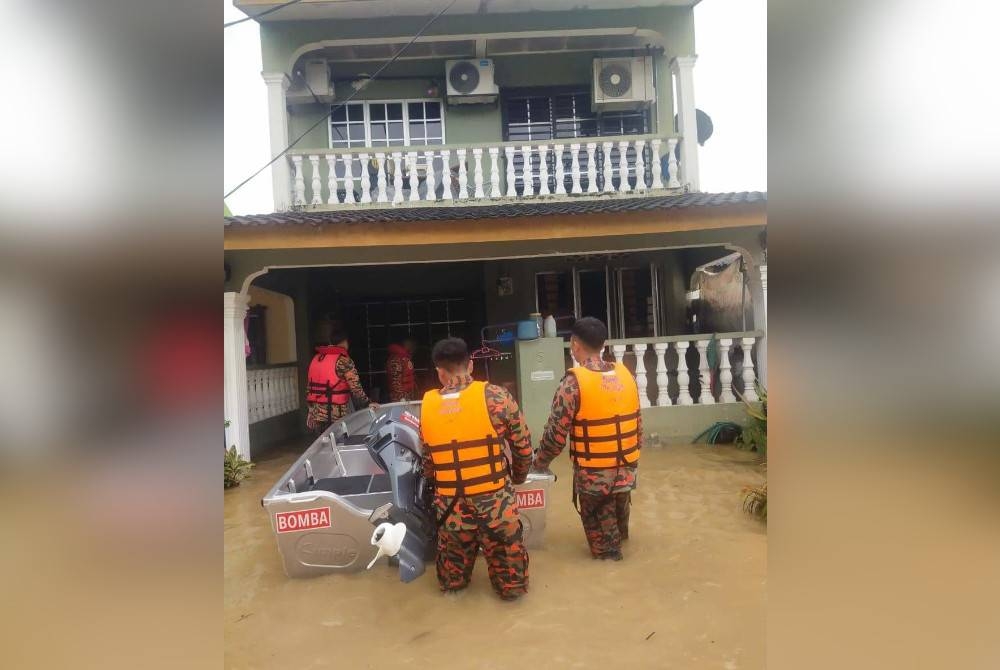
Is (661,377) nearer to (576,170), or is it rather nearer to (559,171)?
(576,170)

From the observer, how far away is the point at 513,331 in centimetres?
848

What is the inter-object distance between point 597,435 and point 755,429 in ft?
11.0

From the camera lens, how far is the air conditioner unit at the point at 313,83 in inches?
324

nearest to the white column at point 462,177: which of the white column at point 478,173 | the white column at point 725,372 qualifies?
the white column at point 478,173

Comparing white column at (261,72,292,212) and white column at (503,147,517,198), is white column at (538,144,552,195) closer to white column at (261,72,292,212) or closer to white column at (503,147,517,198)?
white column at (503,147,517,198)

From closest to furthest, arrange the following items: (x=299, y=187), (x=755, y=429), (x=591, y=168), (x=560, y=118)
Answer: (x=755, y=429)
(x=299, y=187)
(x=591, y=168)
(x=560, y=118)

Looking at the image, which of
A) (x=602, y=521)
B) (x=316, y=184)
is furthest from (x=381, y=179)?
(x=602, y=521)

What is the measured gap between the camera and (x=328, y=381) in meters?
5.78

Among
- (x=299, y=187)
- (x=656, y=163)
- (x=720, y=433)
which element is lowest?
(x=720, y=433)

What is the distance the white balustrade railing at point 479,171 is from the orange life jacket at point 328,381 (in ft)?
9.09

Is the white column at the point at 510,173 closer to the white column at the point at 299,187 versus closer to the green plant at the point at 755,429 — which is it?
the white column at the point at 299,187
